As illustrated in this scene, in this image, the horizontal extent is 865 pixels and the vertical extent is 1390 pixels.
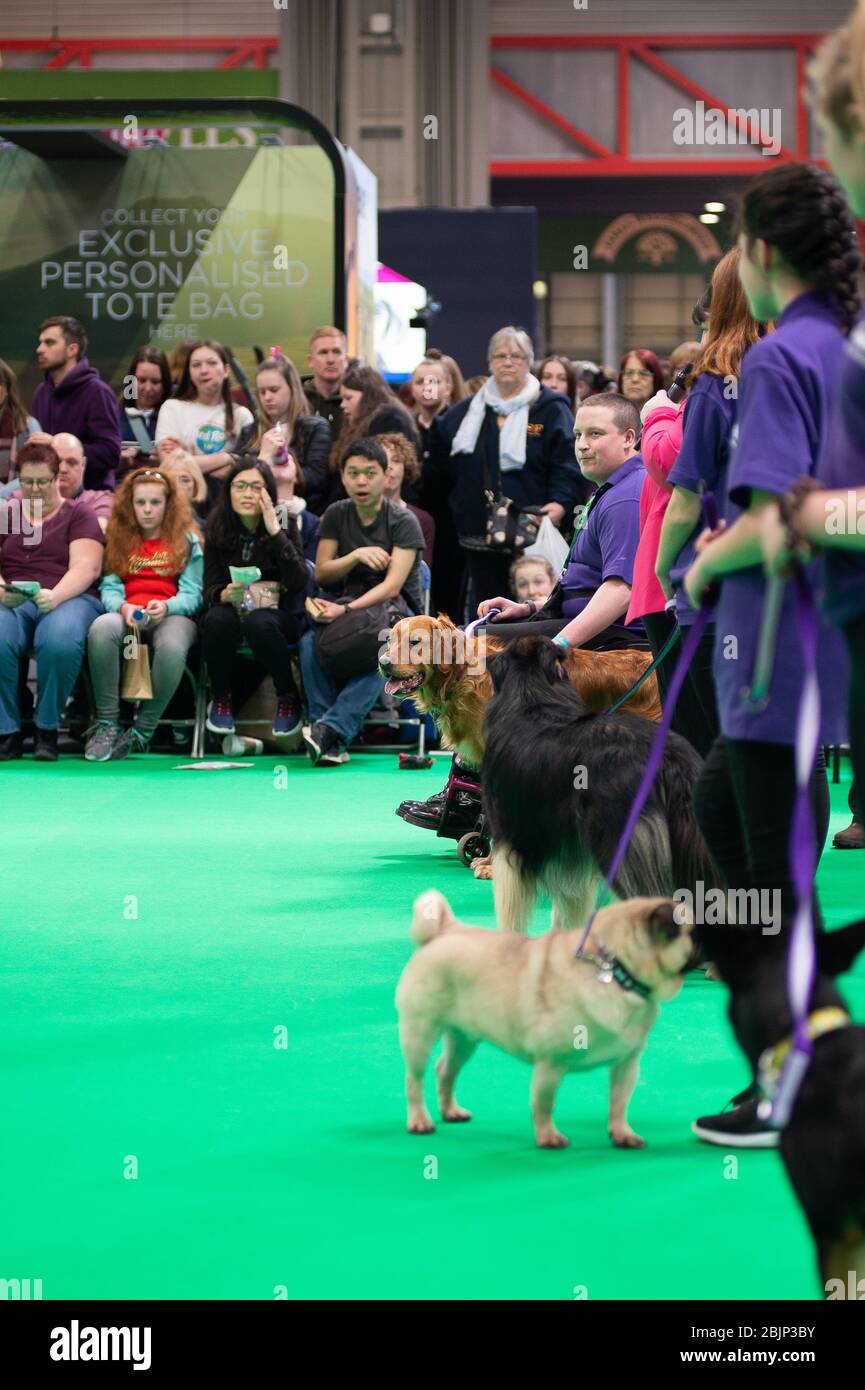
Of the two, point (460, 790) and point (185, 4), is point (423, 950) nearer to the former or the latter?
point (460, 790)

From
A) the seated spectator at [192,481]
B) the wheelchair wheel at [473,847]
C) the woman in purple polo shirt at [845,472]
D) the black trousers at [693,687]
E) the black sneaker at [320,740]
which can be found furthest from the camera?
the seated spectator at [192,481]

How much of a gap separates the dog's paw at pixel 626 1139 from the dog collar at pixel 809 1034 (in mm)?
1033

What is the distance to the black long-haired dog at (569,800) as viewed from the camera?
4094 millimetres

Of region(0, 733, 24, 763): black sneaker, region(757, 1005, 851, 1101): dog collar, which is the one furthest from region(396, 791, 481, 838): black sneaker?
region(757, 1005, 851, 1101): dog collar

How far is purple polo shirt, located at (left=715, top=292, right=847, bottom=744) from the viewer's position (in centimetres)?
238

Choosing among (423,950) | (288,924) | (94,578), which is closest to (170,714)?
(94,578)

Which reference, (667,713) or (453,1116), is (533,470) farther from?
(667,713)

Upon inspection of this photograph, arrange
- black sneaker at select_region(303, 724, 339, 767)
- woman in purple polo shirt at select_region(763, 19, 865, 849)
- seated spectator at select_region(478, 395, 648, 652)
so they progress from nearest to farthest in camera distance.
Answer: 1. woman in purple polo shirt at select_region(763, 19, 865, 849)
2. seated spectator at select_region(478, 395, 648, 652)
3. black sneaker at select_region(303, 724, 339, 767)

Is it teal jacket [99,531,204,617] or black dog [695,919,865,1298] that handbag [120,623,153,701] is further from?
black dog [695,919,865,1298]

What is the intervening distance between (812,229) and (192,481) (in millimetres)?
7227

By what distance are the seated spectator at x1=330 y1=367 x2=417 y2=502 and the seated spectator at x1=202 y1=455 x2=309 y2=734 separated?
0.48 metres

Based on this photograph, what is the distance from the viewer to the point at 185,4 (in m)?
21.2

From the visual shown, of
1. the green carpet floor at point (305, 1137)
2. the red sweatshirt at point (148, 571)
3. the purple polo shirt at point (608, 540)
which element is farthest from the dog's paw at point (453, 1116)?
the red sweatshirt at point (148, 571)

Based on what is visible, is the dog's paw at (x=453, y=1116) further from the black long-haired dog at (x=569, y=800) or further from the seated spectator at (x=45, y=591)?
the seated spectator at (x=45, y=591)
